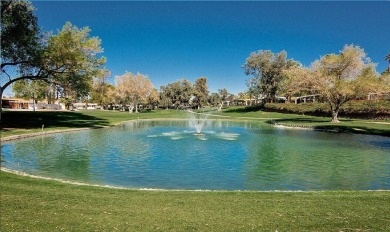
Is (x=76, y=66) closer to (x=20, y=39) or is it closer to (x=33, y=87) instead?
(x=20, y=39)

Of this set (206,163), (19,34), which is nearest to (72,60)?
(19,34)

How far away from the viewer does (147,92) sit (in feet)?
354

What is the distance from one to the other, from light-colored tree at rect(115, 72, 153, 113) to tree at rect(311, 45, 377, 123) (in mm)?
61607

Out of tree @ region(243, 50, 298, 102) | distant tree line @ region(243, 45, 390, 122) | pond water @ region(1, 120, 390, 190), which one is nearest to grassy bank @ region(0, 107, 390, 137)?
distant tree line @ region(243, 45, 390, 122)

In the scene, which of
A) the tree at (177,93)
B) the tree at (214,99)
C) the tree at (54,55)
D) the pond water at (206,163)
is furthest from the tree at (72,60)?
the tree at (214,99)

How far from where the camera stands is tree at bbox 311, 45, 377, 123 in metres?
51.1

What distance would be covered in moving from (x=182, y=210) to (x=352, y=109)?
67.5 metres

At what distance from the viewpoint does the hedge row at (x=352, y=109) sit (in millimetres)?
60906

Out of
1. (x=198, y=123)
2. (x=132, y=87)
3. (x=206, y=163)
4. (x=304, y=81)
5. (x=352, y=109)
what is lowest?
(x=206, y=163)

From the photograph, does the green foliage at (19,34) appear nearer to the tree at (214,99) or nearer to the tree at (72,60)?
the tree at (72,60)

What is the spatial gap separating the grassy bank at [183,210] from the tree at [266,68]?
8535 centimetres

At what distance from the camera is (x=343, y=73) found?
54156 millimetres

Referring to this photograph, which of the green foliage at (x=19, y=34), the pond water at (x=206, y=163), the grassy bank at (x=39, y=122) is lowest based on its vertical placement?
the pond water at (x=206, y=163)

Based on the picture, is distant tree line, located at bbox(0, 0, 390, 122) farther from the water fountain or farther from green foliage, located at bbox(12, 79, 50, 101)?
the water fountain
